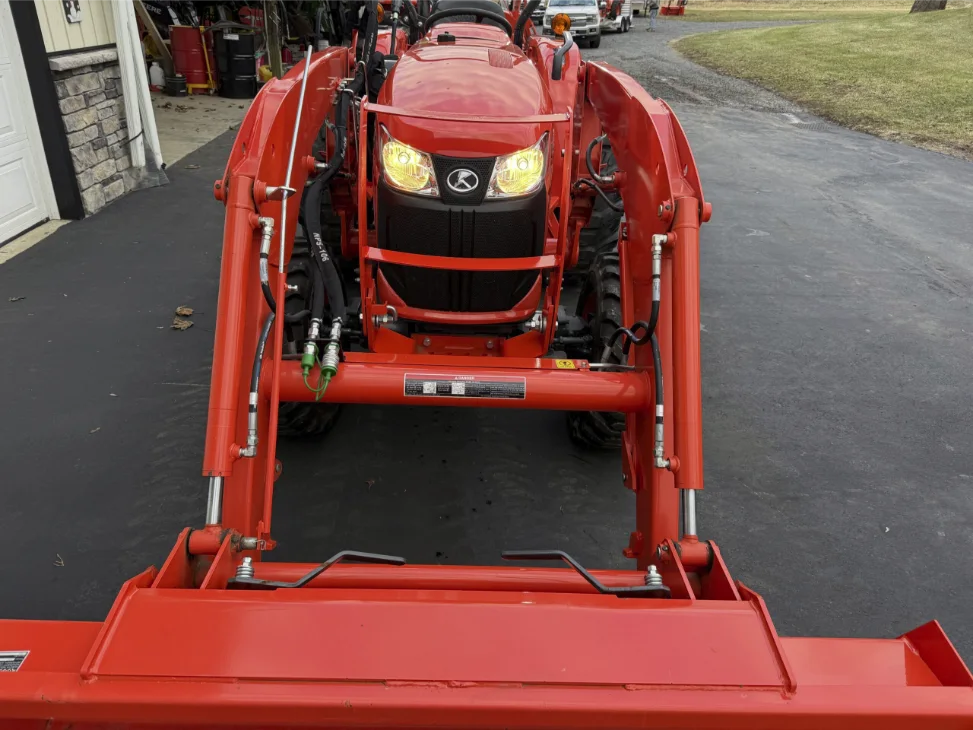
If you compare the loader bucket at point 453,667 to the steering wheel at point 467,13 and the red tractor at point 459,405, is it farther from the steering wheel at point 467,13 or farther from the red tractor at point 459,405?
the steering wheel at point 467,13

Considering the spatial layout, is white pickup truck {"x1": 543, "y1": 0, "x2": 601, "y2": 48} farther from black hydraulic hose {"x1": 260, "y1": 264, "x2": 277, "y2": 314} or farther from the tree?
black hydraulic hose {"x1": 260, "y1": 264, "x2": 277, "y2": 314}

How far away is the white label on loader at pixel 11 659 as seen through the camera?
154 centimetres

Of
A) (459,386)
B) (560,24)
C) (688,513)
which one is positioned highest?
(560,24)

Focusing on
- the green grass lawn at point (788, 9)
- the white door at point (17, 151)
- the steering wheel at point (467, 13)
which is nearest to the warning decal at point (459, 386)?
the steering wheel at point (467, 13)

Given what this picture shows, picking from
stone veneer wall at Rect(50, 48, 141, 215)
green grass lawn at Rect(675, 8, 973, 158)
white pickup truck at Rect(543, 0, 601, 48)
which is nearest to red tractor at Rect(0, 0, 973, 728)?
stone veneer wall at Rect(50, 48, 141, 215)

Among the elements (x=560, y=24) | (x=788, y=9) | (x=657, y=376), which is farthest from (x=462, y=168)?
(x=788, y=9)

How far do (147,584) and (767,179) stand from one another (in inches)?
335

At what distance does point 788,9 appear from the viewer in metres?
33.1

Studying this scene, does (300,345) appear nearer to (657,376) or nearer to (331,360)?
(331,360)

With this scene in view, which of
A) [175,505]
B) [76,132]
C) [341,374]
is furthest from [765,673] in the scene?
[76,132]

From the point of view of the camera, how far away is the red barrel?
36.4 feet

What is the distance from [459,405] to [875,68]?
16.7 m

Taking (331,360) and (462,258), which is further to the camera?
(462,258)

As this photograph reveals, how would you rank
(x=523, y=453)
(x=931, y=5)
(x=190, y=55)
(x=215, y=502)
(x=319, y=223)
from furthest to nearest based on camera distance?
(x=931, y=5) → (x=190, y=55) → (x=523, y=453) → (x=319, y=223) → (x=215, y=502)
